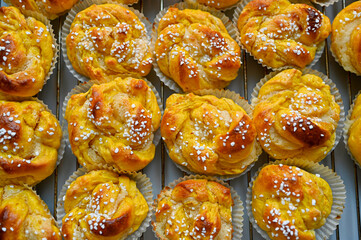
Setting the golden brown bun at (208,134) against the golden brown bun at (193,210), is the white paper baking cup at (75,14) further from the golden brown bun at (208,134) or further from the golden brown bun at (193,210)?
the golden brown bun at (193,210)

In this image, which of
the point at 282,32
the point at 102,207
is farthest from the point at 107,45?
the point at 282,32

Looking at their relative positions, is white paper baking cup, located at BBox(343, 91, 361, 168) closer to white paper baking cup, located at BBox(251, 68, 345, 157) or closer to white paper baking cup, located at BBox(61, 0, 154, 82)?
white paper baking cup, located at BBox(251, 68, 345, 157)

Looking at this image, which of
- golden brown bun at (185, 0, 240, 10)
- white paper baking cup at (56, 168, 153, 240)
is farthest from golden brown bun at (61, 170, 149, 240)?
golden brown bun at (185, 0, 240, 10)

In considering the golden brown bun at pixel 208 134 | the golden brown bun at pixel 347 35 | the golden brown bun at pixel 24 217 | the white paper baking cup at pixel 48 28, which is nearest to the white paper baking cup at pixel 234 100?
the golden brown bun at pixel 208 134

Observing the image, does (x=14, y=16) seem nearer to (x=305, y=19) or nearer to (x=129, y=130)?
(x=129, y=130)

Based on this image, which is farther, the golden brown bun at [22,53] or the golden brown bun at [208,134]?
the golden brown bun at [22,53]

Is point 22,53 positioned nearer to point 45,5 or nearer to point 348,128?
point 45,5
